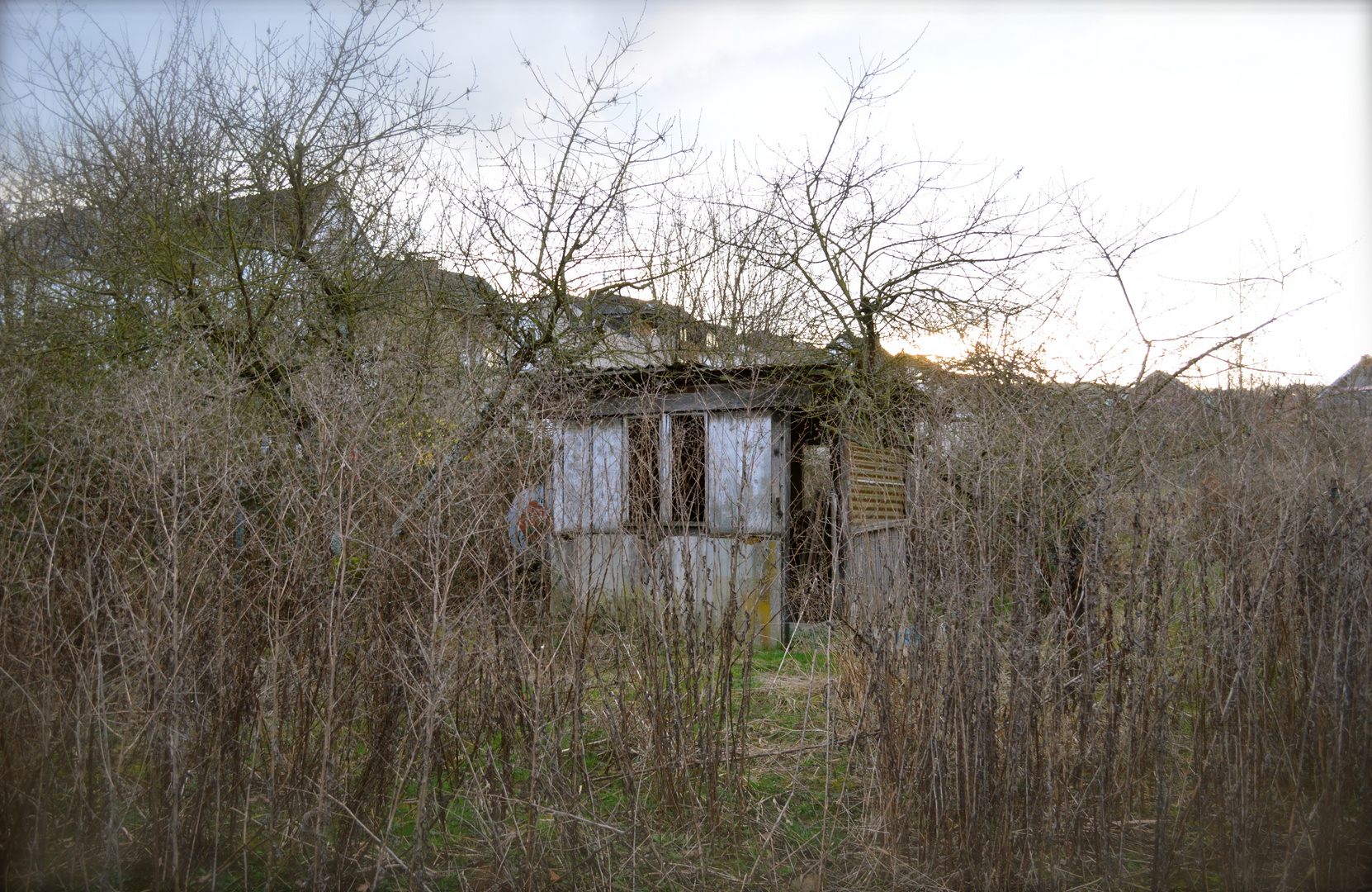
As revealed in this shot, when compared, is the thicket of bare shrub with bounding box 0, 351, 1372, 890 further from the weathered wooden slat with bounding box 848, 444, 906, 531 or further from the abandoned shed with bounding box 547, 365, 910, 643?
the weathered wooden slat with bounding box 848, 444, 906, 531

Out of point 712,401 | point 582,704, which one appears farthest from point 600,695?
point 712,401

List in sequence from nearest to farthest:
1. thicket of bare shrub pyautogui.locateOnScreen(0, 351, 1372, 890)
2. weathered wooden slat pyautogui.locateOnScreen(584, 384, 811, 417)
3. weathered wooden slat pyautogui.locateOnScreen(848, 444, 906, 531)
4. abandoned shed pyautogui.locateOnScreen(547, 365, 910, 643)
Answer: thicket of bare shrub pyautogui.locateOnScreen(0, 351, 1372, 890)
abandoned shed pyautogui.locateOnScreen(547, 365, 910, 643)
weathered wooden slat pyautogui.locateOnScreen(584, 384, 811, 417)
weathered wooden slat pyautogui.locateOnScreen(848, 444, 906, 531)

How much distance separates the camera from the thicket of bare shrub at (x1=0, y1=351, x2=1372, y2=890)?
330 centimetres

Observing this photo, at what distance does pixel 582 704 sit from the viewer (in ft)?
11.9

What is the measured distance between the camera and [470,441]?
12.4 feet

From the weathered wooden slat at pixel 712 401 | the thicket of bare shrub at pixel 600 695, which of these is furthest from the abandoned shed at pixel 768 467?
the thicket of bare shrub at pixel 600 695

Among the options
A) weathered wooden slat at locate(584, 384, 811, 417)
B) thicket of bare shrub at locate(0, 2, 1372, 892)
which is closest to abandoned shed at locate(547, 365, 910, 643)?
weathered wooden slat at locate(584, 384, 811, 417)

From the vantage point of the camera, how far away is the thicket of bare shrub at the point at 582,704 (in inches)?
130

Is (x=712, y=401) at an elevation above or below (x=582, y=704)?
above

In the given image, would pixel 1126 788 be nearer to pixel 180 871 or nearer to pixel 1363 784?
pixel 1363 784

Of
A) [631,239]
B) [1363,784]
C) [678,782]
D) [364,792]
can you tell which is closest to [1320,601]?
[1363,784]

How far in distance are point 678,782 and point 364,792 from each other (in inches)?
52.0

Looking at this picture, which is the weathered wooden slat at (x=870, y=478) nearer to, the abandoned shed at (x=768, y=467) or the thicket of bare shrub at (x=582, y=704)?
the abandoned shed at (x=768, y=467)

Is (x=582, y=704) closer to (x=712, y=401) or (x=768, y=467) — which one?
(x=712, y=401)
